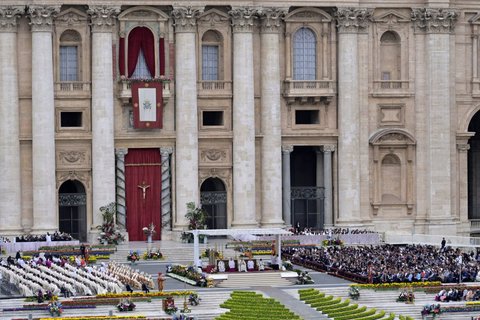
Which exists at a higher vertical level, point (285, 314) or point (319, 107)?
point (319, 107)

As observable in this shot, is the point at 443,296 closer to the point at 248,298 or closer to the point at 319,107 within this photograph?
the point at 248,298

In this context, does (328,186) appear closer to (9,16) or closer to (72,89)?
(72,89)

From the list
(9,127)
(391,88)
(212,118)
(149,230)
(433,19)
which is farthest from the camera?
(391,88)

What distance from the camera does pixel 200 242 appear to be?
139125 mm

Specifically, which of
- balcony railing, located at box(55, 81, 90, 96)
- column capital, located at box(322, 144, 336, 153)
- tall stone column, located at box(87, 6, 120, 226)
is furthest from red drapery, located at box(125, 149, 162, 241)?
Result: column capital, located at box(322, 144, 336, 153)

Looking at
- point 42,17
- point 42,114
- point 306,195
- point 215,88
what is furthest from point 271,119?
point 42,17

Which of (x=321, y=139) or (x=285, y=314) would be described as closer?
(x=285, y=314)

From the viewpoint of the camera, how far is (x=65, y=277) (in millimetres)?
114625

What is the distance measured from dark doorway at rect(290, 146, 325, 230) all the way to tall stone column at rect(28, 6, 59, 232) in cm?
2003

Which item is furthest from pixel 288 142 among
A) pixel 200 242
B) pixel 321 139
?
pixel 200 242

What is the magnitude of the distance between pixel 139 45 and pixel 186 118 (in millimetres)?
6470

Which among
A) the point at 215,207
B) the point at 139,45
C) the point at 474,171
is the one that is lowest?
the point at 215,207

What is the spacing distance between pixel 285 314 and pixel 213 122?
41486 millimetres

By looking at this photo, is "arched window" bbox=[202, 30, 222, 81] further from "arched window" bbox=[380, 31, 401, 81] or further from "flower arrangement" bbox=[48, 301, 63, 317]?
"flower arrangement" bbox=[48, 301, 63, 317]
